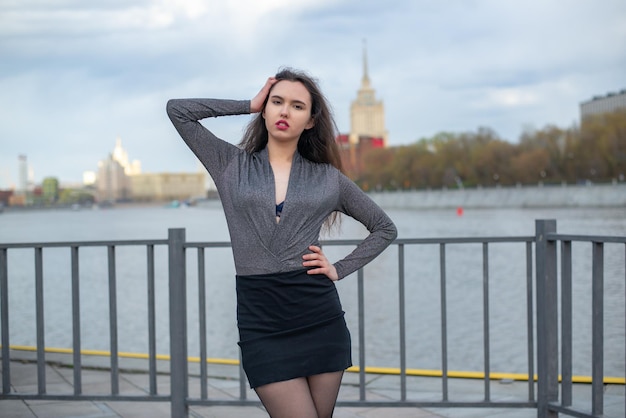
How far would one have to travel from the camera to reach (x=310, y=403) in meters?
2.77

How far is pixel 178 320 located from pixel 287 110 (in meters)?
2.18

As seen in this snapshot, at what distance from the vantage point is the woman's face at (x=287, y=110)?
2.89 m

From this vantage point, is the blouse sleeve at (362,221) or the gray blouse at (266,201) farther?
the blouse sleeve at (362,221)

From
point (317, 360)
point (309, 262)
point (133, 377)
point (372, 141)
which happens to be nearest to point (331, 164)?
point (309, 262)

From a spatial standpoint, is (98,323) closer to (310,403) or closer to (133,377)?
(133,377)

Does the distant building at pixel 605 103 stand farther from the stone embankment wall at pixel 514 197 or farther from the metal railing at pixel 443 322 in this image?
the metal railing at pixel 443 322

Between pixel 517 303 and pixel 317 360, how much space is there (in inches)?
528

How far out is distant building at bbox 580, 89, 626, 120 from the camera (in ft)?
458

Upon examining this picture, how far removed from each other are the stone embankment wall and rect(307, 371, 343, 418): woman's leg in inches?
3243

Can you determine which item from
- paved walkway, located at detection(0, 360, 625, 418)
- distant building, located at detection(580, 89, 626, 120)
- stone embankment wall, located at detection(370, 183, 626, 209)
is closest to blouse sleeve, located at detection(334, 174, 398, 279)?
paved walkway, located at detection(0, 360, 625, 418)

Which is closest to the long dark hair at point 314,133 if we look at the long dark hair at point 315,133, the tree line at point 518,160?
the long dark hair at point 315,133

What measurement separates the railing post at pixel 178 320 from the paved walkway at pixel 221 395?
41 centimetres

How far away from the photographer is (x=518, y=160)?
10331cm

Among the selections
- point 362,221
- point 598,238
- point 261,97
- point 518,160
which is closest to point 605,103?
point 518,160
